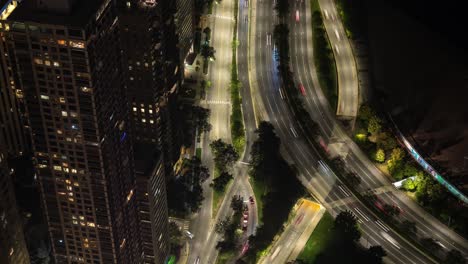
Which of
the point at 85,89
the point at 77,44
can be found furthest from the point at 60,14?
the point at 85,89

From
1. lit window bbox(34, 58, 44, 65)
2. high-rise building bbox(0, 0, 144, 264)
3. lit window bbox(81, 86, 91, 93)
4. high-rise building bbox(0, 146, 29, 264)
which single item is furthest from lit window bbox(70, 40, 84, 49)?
high-rise building bbox(0, 146, 29, 264)

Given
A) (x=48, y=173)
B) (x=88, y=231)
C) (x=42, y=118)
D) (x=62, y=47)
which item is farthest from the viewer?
(x=88, y=231)

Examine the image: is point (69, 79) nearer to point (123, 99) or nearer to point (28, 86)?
point (28, 86)

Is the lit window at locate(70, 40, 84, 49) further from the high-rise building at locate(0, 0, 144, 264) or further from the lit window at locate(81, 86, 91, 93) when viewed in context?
the lit window at locate(81, 86, 91, 93)

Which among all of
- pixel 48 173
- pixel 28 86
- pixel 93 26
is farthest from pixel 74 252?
pixel 93 26

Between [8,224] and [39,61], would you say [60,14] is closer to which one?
[39,61]

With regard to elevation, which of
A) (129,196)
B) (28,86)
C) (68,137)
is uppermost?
(28,86)

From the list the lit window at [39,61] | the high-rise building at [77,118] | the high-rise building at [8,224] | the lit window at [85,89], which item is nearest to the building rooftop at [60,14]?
the high-rise building at [77,118]
